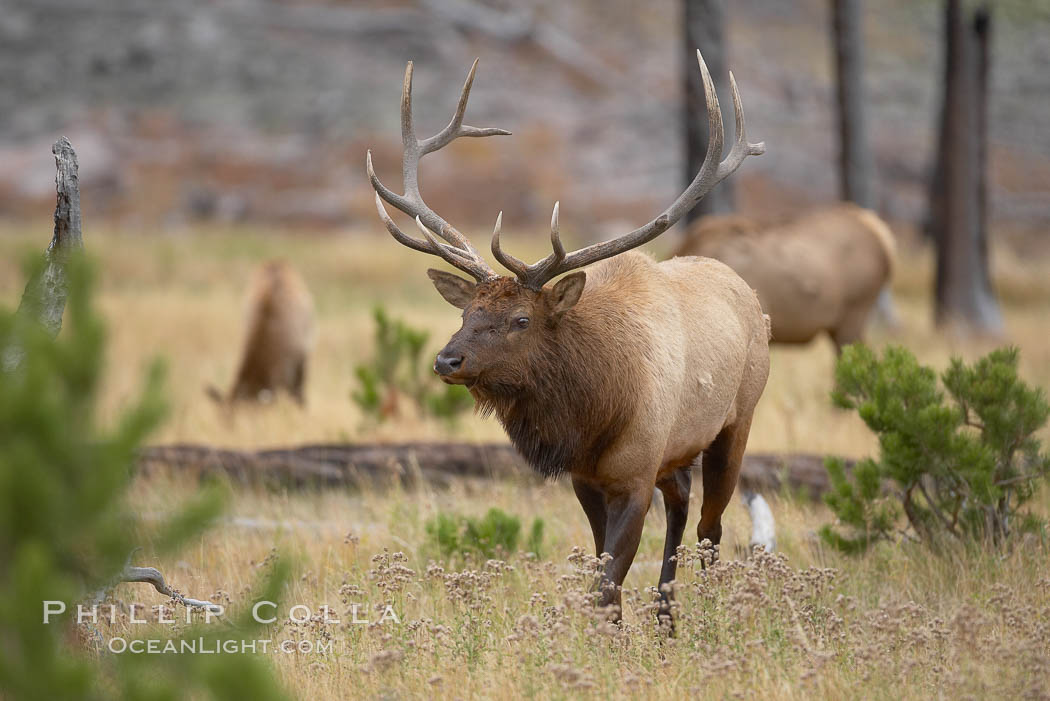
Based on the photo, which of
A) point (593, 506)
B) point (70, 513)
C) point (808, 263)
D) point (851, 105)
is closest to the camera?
point (70, 513)

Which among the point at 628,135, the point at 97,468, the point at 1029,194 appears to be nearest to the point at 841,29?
the point at 97,468

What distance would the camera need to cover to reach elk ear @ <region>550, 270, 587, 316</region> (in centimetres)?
478

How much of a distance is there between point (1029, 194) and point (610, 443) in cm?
3305

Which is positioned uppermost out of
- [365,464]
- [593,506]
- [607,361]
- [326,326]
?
[607,361]

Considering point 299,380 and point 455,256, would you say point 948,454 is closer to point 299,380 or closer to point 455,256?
point 455,256

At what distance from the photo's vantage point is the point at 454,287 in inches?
203

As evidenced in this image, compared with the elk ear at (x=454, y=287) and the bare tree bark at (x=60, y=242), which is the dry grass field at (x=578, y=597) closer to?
the bare tree bark at (x=60, y=242)

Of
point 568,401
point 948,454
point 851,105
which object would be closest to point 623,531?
point 568,401

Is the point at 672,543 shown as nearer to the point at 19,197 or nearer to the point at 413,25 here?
the point at 19,197

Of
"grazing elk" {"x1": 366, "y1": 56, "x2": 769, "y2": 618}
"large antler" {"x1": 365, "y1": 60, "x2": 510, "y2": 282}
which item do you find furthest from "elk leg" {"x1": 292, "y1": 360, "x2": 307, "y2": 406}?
"grazing elk" {"x1": 366, "y1": 56, "x2": 769, "y2": 618}

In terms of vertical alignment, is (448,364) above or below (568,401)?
above

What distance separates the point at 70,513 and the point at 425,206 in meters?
3.16

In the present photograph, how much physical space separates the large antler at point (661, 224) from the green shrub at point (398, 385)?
13.8ft

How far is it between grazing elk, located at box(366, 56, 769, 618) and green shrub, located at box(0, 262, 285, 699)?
200 cm
